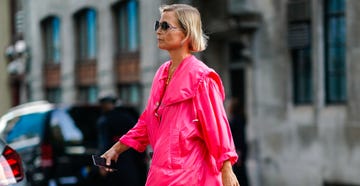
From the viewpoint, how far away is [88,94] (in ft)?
88.4

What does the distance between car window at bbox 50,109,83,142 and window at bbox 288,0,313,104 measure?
443cm

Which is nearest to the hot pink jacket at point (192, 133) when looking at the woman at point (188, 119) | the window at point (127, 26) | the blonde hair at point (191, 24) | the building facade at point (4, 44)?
the woman at point (188, 119)

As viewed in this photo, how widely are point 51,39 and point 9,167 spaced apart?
22.2 m

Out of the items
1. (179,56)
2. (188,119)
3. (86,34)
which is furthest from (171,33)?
(86,34)

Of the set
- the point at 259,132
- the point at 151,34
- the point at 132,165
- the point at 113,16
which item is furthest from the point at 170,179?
the point at 113,16

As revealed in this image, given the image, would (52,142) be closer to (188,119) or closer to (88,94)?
(188,119)

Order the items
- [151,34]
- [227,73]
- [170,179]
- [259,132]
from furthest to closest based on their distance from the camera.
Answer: [151,34], [227,73], [259,132], [170,179]

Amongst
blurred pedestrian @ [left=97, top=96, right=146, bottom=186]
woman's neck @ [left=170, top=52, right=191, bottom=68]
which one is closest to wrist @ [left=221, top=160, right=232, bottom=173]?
woman's neck @ [left=170, top=52, right=191, bottom=68]

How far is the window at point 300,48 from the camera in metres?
15.7

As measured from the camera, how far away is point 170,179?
5766 mm

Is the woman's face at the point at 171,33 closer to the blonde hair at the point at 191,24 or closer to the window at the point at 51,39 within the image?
the blonde hair at the point at 191,24

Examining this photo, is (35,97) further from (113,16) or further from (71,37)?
(113,16)

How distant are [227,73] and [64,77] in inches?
393

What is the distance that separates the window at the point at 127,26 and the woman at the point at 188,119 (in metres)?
17.5
